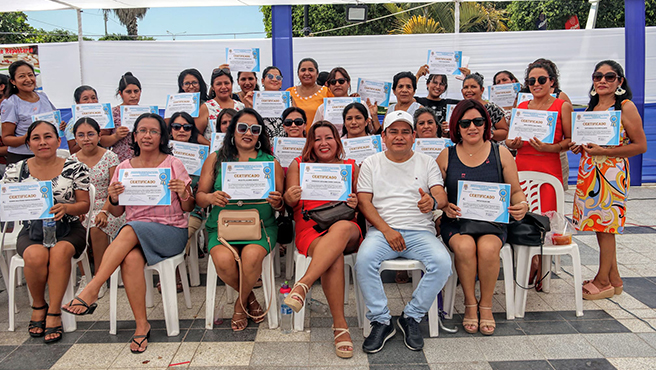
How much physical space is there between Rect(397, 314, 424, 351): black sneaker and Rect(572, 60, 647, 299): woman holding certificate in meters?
1.75

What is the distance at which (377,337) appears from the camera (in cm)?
320

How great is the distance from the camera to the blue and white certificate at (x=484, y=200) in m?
3.38

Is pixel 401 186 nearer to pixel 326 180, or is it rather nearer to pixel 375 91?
pixel 326 180


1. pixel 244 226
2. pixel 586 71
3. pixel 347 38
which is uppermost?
pixel 347 38

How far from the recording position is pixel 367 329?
3.41 m

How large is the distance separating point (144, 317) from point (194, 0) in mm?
5582

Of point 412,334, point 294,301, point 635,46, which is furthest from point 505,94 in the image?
point 635,46

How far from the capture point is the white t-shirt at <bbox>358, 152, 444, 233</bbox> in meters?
3.58

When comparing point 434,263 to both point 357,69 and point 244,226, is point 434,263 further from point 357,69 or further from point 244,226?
point 357,69

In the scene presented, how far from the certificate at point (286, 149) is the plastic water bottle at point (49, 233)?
1.98 meters

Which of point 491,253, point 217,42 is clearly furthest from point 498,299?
point 217,42

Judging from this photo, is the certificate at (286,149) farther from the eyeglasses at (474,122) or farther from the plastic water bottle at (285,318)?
the eyeglasses at (474,122)

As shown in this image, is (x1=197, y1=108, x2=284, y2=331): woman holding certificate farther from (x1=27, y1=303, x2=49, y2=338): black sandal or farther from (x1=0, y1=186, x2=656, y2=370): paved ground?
(x1=27, y1=303, x2=49, y2=338): black sandal

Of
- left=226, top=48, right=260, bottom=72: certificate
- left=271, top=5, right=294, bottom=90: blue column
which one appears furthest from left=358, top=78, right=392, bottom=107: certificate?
left=271, top=5, right=294, bottom=90: blue column
